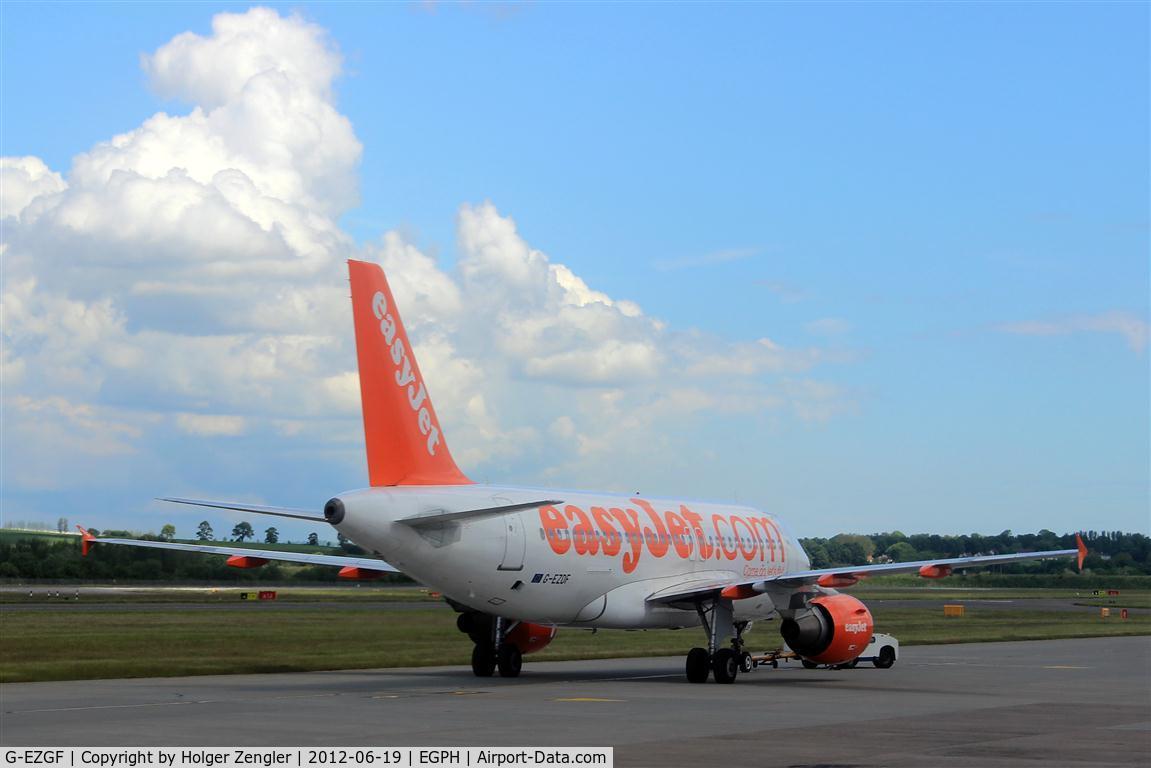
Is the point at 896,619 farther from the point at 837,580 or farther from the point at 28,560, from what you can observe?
the point at 28,560

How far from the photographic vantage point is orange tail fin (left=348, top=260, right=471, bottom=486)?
994 inches

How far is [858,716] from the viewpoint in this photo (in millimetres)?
22078

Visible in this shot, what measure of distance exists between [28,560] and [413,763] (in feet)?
276

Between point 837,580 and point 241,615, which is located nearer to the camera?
point 837,580

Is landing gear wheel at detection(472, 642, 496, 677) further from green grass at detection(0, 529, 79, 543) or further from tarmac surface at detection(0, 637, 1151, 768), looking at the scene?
green grass at detection(0, 529, 79, 543)

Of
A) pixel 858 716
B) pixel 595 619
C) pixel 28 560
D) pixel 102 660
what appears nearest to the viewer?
pixel 858 716

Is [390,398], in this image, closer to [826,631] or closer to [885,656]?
[826,631]

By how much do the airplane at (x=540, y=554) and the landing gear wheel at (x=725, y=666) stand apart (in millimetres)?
27

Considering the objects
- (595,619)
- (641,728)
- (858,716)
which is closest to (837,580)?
(595,619)

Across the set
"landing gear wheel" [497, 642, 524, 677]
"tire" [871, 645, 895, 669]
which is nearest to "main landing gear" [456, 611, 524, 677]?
"landing gear wheel" [497, 642, 524, 677]

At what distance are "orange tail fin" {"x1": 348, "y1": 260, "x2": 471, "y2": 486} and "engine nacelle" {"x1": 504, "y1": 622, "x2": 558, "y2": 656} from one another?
5.19 meters

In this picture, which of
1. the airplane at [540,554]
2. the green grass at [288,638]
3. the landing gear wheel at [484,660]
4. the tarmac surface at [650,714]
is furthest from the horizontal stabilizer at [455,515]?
the green grass at [288,638]

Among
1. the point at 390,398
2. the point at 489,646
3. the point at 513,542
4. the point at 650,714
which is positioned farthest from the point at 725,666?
the point at 390,398

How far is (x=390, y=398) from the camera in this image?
25422 mm
